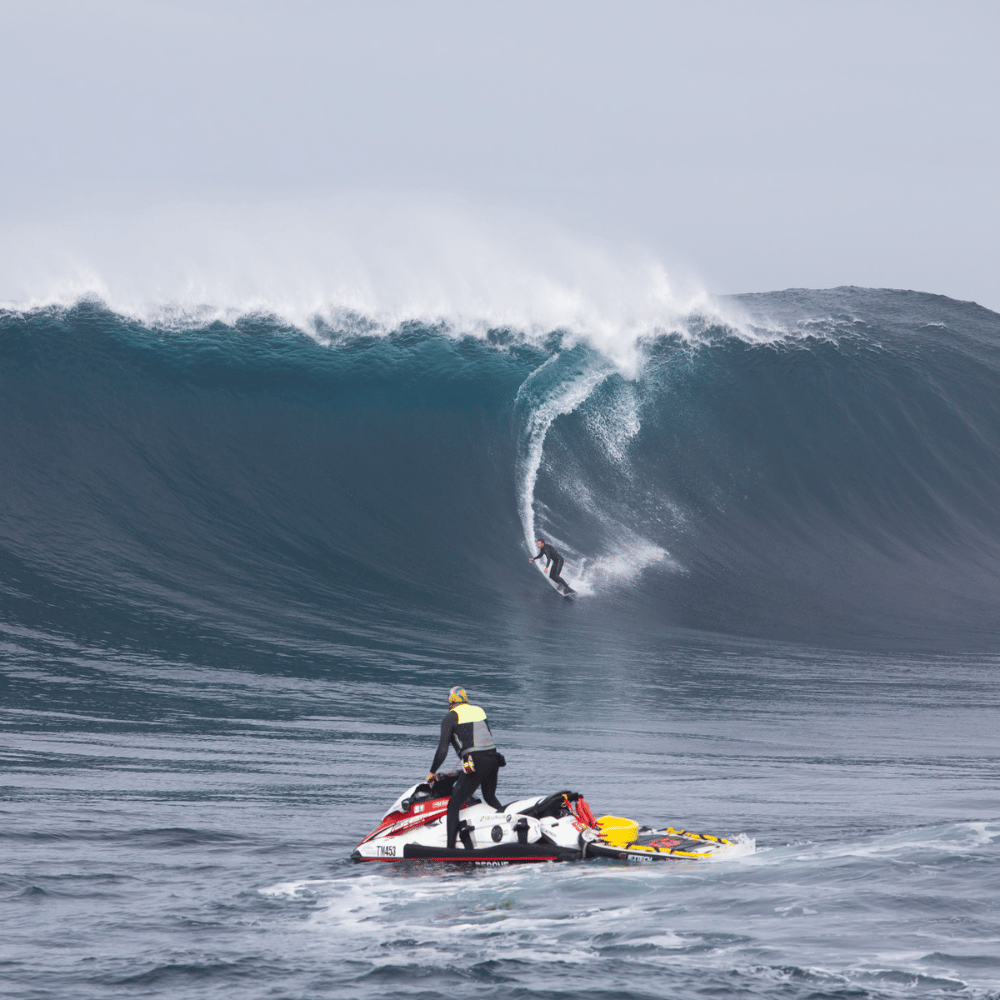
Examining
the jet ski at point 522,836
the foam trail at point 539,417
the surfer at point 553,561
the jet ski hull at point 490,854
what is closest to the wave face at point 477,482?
the foam trail at point 539,417

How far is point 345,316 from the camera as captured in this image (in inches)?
1085

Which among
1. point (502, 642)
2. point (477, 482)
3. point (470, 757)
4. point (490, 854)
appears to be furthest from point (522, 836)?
point (477, 482)

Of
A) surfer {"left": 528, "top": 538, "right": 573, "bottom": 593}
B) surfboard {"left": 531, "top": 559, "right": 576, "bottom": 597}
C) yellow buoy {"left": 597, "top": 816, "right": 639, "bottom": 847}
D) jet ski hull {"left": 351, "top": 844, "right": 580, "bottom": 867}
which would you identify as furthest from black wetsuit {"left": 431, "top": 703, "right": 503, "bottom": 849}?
surfer {"left": 528, "top": 538, "right": 573, "bottom": 593}

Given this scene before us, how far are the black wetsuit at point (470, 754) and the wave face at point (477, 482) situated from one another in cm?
621

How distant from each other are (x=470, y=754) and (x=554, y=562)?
11.2 metres

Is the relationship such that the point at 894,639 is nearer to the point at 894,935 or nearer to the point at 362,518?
the point at 362,518

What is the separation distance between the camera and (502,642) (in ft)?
53.5

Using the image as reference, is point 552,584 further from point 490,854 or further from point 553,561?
point 490,854

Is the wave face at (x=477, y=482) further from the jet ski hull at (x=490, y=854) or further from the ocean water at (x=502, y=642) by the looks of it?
the jet ski hull at (x=490, y=854)

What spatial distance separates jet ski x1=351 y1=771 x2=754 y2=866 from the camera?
8.05 meters

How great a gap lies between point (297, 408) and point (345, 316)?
4.36 metres

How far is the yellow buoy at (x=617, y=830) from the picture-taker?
8.13 metres

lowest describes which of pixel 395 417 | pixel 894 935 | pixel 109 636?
pixel 894 935

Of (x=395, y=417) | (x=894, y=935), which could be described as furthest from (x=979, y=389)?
(x=894, y=935)
